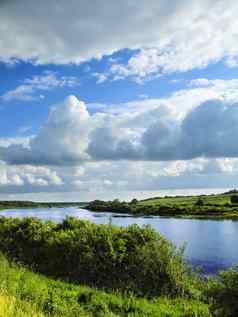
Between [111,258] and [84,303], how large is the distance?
6.21 meters

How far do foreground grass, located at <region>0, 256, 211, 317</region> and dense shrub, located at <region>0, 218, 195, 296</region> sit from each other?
1.58m

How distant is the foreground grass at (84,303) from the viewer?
12.9m

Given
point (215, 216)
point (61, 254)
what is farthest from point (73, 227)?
point (215, 216)

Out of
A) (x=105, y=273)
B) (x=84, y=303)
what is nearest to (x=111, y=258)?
(x=105, y=273)

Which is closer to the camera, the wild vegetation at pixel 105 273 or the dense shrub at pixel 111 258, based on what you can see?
the wild vegetation at pixel 105 273

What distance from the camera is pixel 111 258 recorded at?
69.4 feet

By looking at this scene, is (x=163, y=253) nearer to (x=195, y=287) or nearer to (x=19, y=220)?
(x=195, y=287)

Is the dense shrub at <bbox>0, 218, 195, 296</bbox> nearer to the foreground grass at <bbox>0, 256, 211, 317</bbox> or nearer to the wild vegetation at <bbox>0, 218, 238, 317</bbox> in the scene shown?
the wild vegetation at <bbox>0, 218, 238, 317</bbox>

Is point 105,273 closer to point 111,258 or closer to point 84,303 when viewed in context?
point 111,258

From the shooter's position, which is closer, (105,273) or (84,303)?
(84,303)

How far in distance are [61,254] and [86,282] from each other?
7.85 feet

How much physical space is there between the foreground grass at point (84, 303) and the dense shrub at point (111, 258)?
5.19 ft

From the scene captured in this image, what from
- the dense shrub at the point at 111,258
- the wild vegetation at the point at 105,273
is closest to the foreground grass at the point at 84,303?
the wild vegetation at the point at 105,273

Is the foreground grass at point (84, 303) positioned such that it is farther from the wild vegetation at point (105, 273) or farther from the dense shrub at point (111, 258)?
the dense shrub at point (111, 258)
